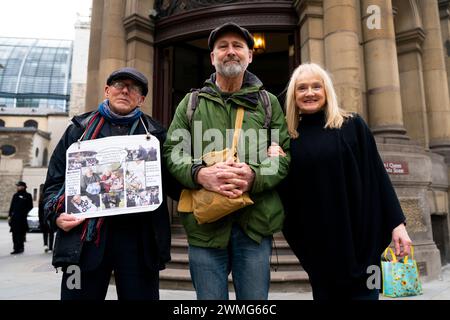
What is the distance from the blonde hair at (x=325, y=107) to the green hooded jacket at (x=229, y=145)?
147 mm

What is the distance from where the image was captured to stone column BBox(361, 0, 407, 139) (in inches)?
286

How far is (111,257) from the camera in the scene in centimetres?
242

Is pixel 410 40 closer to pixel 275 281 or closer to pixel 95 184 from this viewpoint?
pixel 275 281

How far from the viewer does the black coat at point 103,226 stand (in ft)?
7.59

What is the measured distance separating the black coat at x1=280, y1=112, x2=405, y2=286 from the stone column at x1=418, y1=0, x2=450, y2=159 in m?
8.10

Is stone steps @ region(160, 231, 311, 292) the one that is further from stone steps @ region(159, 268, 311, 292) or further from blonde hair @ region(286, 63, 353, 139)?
blonde hair @ region(286, 63, 353, 139)

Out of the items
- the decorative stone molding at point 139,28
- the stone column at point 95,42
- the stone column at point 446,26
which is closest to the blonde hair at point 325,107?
the decorative stone molding at point 139,28

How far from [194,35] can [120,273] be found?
6.63m

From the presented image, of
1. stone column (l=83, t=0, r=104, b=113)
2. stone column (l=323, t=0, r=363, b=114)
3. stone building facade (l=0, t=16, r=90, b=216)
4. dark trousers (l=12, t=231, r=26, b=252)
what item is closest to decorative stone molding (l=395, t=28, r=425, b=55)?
stone column (l=323, t=0, r=363, b=114)

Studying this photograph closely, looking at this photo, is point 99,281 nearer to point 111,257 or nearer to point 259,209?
point 111,257

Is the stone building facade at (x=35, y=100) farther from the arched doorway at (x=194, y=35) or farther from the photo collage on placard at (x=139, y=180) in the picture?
the photo collage on placard at (x=139, y=180)

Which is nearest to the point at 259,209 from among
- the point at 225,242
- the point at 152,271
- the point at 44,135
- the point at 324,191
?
the point at 225,242

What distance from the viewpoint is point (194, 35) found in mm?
8078
